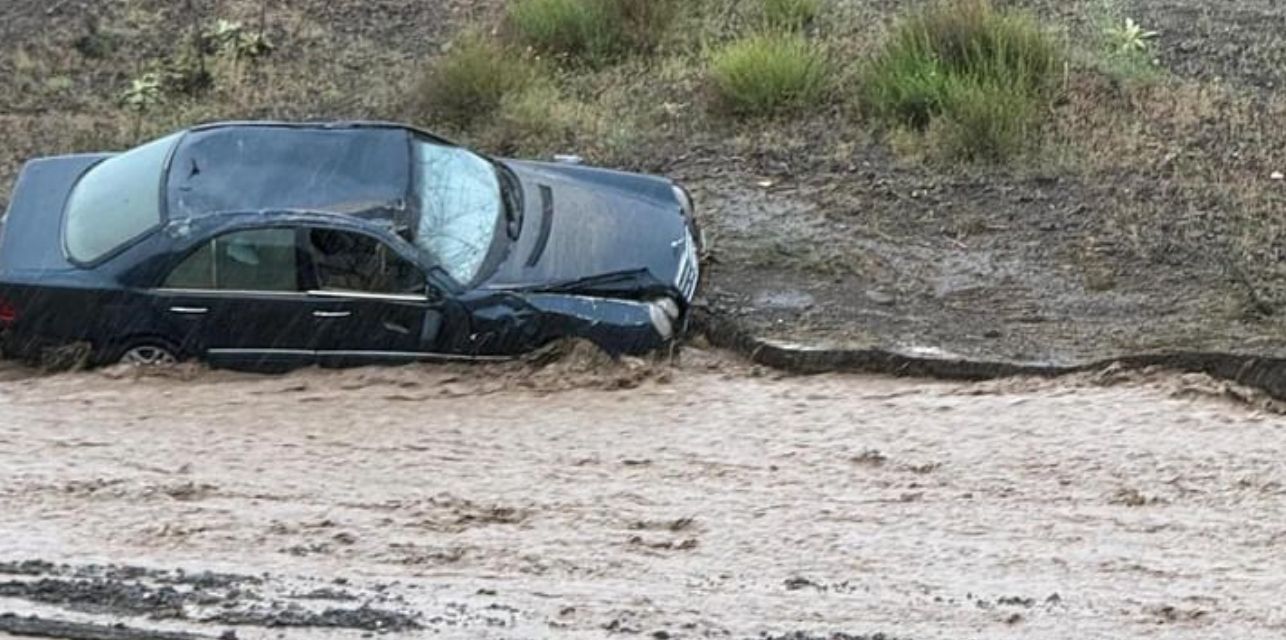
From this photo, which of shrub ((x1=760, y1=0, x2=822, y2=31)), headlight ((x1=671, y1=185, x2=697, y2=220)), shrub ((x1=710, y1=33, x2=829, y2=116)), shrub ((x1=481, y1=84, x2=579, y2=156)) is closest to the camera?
headlight ((x1=671, y1=185, x2=697, y2=220))

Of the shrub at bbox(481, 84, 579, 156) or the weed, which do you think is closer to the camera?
the shrub at bbox(481, 84, 579, 156)

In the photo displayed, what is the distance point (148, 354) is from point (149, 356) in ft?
0.05

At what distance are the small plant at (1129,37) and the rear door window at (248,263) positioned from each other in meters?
7.51

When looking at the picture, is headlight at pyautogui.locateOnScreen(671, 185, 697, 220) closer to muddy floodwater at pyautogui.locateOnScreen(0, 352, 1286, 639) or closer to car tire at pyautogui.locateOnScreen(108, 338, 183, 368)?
muddy floodwater at pyautogui.locateOnScreen(0, 352, 1286, 639)

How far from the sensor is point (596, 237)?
34.5ft

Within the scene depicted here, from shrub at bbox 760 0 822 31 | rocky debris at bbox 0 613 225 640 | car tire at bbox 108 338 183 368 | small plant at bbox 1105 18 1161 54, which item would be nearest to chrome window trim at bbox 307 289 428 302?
car tire at bbox 108 338 183 368

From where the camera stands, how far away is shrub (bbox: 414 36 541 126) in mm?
14000

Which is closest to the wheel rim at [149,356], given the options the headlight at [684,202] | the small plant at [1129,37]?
the headlight at [684,202]

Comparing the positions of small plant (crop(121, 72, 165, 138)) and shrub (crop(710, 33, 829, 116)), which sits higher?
shrub (crop(710, 33, 829, 116))

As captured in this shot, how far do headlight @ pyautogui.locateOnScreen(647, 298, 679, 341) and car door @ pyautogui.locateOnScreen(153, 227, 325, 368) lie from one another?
5.80ft

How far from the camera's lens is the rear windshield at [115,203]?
10.1 m

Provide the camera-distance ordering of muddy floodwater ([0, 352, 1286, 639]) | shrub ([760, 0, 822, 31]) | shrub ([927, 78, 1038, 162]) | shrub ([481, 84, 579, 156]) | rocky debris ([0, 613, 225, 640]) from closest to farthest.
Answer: rocky debris ([0, 613, 225, 640]), muddy floodwater ([0, 352, 1286, 639]), shrub ([927, 78, 1038, 162]), shrub ([481, 84, 579, 156]), shrub ([760, 0, 822, 31])

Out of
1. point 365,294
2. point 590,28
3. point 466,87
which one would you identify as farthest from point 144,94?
point 365,294

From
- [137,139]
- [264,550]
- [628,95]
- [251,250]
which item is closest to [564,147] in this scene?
[628,95]
